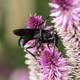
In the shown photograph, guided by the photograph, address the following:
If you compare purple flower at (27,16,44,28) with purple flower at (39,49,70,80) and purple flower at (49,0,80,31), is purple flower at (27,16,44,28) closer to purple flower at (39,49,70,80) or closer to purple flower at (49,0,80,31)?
purple flower at (39,49,70,80)

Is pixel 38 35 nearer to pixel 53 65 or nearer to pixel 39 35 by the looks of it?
pixel 39 35

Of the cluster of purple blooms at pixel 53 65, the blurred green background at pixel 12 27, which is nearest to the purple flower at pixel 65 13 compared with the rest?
the cluster of purple blooms at pixel 53 65

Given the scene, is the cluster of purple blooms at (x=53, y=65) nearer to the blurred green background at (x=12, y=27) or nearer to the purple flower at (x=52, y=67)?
the purple flower at (x=52, y=67)

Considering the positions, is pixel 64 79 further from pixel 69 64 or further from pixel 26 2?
pixel 26 2

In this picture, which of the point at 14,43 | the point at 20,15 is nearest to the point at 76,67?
the point at 14,43

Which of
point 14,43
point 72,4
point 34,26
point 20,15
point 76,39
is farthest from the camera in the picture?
point 20,15

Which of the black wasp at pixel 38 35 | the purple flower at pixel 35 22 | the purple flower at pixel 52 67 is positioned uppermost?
the purple flower at pixel 35 22

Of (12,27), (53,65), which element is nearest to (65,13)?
(53,65)

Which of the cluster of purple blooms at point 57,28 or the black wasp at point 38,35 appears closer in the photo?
the cluster of purple blooms at point 57,28
